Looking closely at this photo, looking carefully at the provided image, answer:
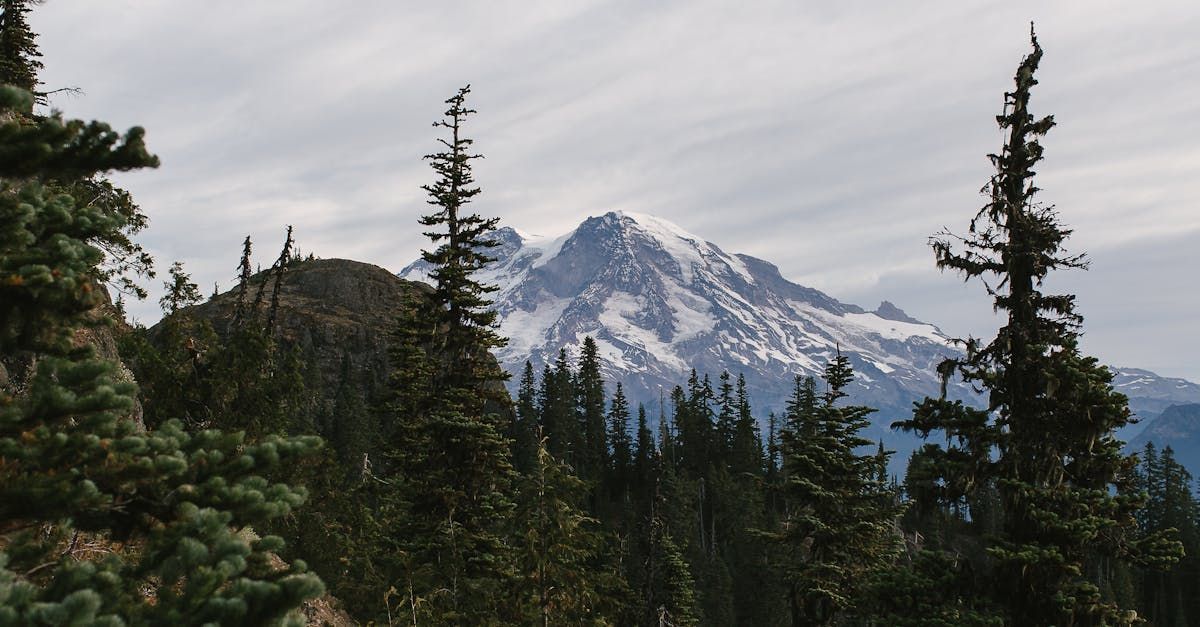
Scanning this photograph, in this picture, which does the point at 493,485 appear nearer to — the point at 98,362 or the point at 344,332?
the point at 98,362

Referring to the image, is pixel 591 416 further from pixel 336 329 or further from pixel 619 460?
pixel 336 329

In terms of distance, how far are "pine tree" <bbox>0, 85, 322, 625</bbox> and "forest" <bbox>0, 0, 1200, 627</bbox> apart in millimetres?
18

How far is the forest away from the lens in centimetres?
518

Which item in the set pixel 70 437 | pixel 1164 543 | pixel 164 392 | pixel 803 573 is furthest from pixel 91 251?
pixel 164 392

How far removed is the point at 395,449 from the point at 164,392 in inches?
343

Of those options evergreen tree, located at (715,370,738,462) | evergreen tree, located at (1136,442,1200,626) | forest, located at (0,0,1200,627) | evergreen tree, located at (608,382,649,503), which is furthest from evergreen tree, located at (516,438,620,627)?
evergreen tree, located at (1136,442,1200,626)

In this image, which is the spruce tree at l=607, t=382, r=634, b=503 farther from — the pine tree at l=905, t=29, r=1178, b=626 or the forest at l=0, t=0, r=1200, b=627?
the pine tree at l=905, t=29, r=1178, b=626

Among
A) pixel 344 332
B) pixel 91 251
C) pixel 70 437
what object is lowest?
pixel 70 437

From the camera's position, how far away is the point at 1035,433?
13180 mm

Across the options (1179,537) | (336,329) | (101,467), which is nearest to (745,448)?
(1179,537)

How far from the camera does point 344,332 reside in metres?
Answer: 105

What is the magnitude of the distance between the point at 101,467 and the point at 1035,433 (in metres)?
13.1

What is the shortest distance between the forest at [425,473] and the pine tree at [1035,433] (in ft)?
0.15

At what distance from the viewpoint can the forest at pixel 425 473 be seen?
5.18 m
